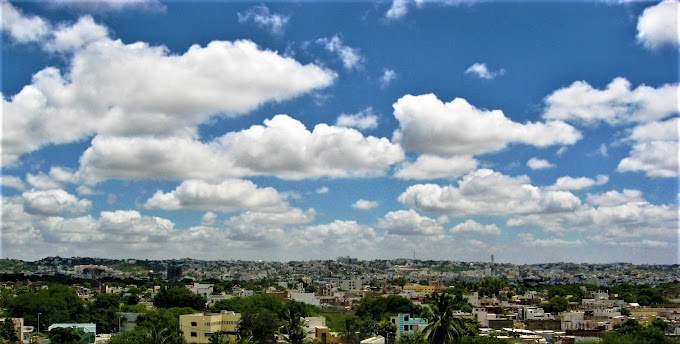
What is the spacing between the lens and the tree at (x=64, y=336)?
59375 millimetres

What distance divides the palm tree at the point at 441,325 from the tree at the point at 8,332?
45.2 metres

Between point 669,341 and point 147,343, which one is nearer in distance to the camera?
point 147,343

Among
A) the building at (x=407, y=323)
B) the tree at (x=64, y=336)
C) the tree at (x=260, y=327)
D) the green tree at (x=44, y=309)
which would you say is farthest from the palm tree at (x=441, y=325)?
the green tree at (x=44, y=309)

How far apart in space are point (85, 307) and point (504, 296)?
66947mm

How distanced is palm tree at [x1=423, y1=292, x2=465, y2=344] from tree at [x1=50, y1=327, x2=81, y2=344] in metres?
40.3

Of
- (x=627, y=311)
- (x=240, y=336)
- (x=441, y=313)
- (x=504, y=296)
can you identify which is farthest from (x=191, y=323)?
(x=504, y=296)

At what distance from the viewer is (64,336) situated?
6003cm

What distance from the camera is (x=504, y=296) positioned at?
125 meters

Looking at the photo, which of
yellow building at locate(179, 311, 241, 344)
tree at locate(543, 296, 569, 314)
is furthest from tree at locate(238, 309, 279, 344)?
tree at locate(543, 296, 569, 314)

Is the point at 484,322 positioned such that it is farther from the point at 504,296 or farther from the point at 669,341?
the point at 504,296

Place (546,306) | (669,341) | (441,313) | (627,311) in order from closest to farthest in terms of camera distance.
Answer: (441,313) < (669,341) < (627,311) < (546,306)

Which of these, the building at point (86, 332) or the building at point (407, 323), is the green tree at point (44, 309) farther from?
the building at point (407, 323)

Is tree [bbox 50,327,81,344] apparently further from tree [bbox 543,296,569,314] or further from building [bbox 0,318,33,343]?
tree [bbox 543,296,569,314]

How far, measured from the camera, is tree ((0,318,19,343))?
202 feet
